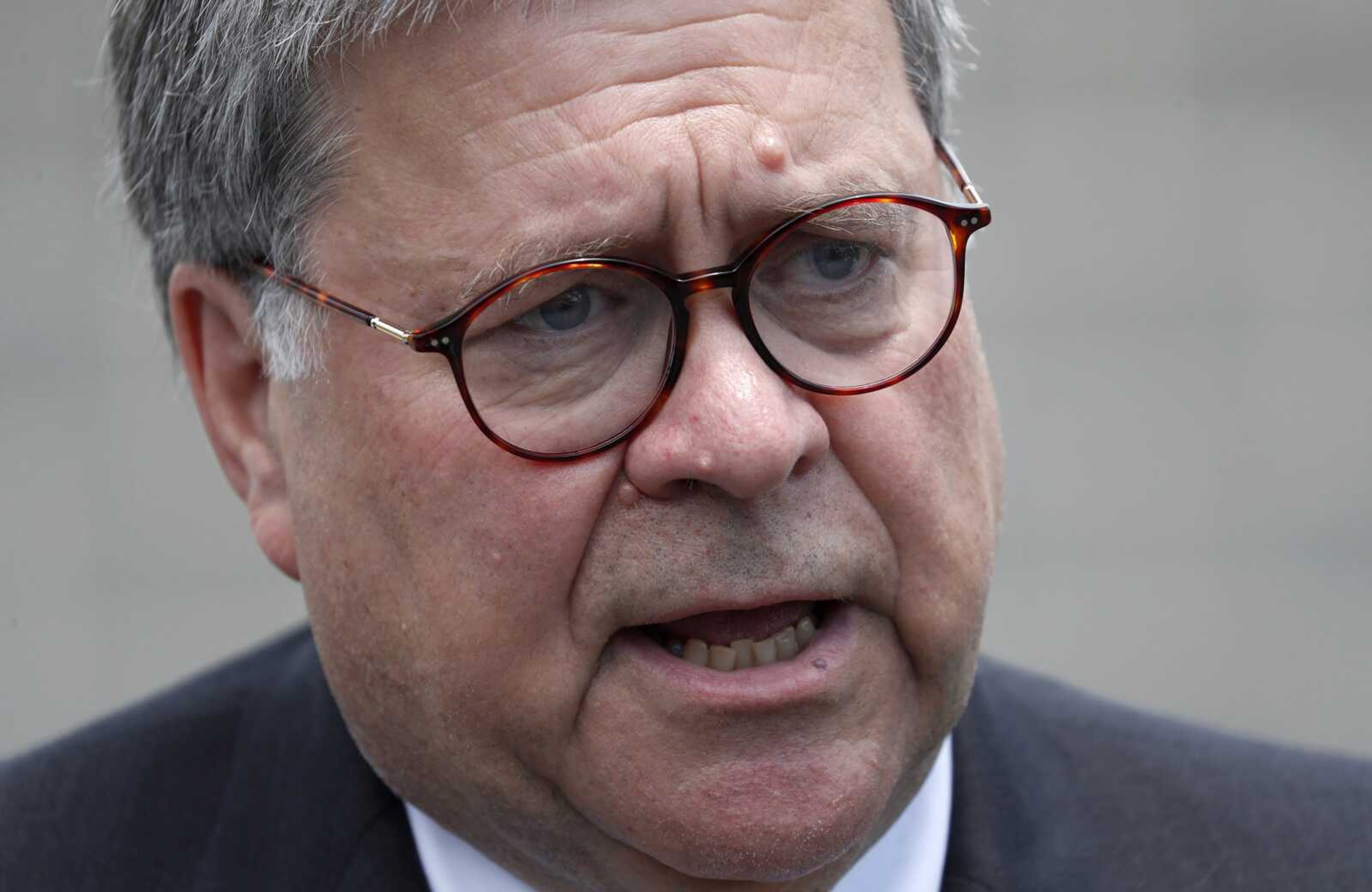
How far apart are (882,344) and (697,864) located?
28.2 inches

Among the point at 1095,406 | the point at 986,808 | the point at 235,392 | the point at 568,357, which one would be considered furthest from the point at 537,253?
the point at 1095,406

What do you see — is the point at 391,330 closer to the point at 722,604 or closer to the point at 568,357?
the point at 568,357

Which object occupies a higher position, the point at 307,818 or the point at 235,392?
the point at 235,392

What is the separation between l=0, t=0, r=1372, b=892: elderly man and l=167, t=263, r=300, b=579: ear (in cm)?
3

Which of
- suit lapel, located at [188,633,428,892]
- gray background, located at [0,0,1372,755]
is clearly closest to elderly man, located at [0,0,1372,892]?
suit lapel, located at [188,633,428,892]

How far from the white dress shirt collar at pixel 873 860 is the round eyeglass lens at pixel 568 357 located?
2.27 feet

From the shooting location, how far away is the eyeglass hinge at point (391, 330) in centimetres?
194

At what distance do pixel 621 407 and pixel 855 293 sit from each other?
14.6 inches

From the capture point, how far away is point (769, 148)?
1889 mm

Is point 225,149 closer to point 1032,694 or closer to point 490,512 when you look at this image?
point 490,512

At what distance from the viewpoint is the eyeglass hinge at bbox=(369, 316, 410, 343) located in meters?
1.94

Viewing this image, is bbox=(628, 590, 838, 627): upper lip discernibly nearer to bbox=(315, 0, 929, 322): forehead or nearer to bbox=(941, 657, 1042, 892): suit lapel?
bbox=(315, 0, 929, 322): forehead

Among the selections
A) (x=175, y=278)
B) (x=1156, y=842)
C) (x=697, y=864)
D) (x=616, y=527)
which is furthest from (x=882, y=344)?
(x=175, y=278)

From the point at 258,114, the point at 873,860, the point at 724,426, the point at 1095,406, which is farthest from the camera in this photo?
the point at 1095,406
